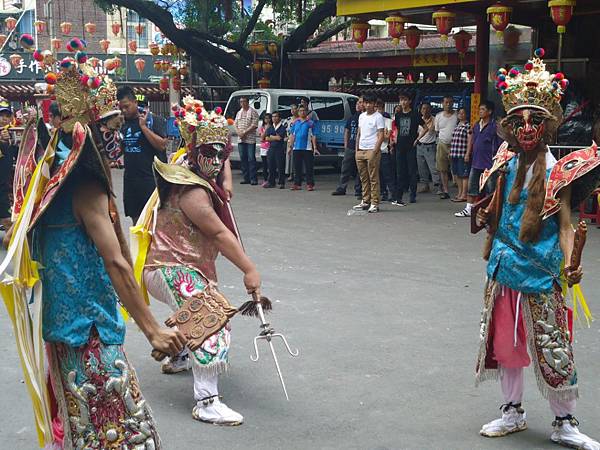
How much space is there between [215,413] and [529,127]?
90.6 inches

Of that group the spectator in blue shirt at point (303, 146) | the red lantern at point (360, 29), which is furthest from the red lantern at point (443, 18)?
the spectator in blue shirt at point (303, 146)

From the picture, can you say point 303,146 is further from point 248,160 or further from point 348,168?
point 248,160

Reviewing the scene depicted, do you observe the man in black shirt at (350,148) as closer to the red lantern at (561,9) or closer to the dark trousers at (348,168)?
the dark trousers at (348,168)

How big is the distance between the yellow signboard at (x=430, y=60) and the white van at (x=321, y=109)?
3083 millimetres

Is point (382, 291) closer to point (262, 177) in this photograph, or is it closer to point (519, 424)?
point (519, 424)

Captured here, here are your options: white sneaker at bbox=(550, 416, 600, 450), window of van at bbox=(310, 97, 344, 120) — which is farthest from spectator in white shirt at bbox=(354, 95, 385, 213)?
white sneaker at bbox=(550, 416, 600, 450)

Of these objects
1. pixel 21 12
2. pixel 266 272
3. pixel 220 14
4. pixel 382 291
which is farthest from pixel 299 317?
pixel 21 12

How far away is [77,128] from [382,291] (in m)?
5.07

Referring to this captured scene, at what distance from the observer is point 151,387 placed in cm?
541

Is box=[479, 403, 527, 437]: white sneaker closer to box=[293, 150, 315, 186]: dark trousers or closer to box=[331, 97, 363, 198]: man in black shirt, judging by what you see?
box=[331, 97, 363, 198]: man in black shirt

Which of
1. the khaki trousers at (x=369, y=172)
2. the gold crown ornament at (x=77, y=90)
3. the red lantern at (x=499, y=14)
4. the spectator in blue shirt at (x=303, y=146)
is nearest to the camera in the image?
the gold crown ornament at (x=77, y=90)

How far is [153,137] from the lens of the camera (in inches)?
308

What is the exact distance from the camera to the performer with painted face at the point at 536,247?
4.34 metres

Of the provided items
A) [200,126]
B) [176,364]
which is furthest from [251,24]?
[200,126]
